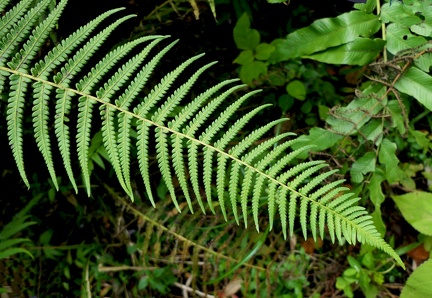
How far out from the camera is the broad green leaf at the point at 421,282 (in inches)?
81.0

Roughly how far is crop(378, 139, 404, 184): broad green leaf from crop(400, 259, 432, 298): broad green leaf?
1.62 ft

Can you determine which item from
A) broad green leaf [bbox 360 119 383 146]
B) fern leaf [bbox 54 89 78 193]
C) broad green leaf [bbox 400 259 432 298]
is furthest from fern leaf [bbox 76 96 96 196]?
broad green leaf [bbox 400 259 432 298]

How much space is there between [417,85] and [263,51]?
758 mm

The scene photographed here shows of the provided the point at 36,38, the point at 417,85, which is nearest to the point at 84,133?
the point at 36,38

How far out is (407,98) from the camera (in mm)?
2086

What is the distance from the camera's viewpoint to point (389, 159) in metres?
1.91

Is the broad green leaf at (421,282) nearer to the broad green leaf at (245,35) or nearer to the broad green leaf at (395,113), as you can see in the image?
the broad green leaf at (395,113)

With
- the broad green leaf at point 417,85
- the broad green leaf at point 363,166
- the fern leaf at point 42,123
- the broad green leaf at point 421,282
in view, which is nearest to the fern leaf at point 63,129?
the fern leaf at point 42,123

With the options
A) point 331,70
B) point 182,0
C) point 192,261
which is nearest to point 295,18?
point 331,70

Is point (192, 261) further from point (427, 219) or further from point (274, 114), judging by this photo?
point (427, 219)

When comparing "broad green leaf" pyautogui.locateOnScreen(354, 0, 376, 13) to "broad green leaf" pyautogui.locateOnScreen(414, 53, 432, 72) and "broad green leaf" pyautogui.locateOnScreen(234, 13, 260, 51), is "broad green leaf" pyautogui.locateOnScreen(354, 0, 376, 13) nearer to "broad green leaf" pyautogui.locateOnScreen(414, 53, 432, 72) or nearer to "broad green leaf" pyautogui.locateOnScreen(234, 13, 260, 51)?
"broad green leaf" pyautogui.locateOnScreen(414, 53, 432, 72)

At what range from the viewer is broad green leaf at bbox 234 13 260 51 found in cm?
219

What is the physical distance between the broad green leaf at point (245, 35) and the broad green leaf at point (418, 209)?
1080 mm

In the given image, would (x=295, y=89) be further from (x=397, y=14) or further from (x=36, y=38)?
(x=36, y=38)
